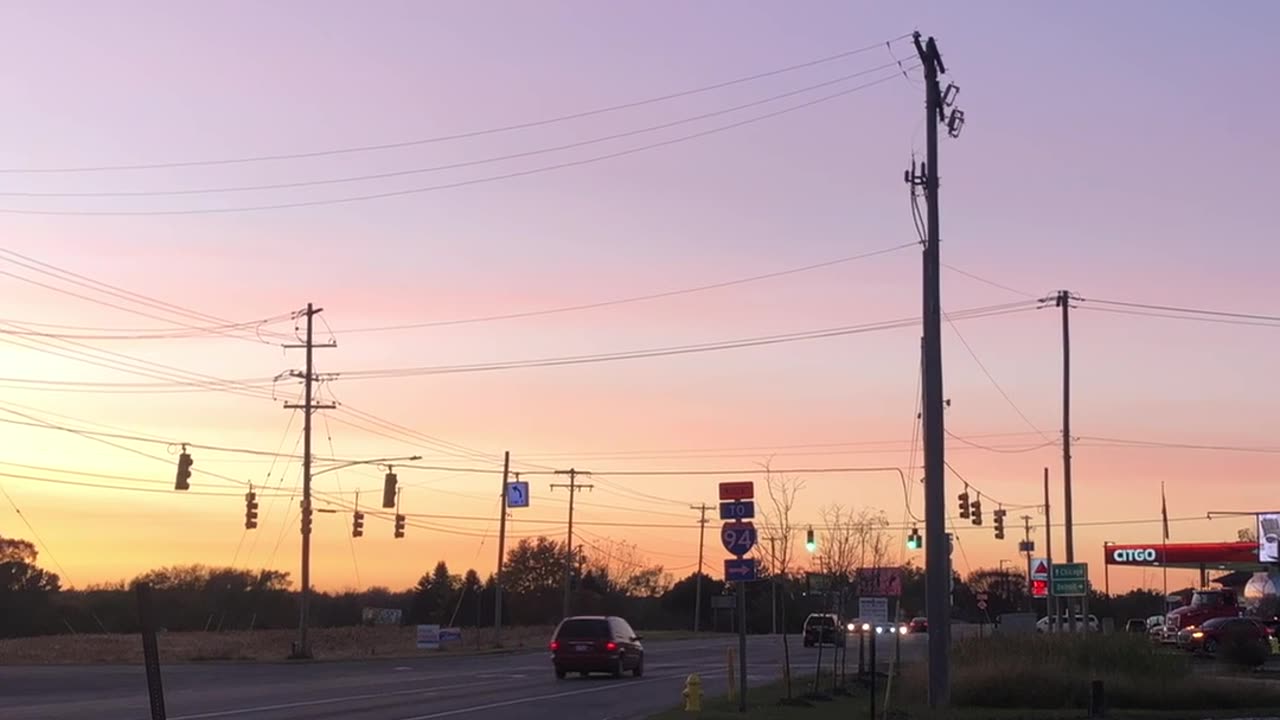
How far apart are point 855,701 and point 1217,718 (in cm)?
722

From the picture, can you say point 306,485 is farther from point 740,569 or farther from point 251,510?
point 740,569

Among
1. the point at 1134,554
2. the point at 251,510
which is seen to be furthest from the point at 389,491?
the point at 1134,554

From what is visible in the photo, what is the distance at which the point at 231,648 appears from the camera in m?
63.5

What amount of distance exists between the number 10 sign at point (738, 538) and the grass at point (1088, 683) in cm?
577

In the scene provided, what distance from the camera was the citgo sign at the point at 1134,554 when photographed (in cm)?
9350

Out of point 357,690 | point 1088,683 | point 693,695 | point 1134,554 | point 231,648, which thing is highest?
point 1134,554

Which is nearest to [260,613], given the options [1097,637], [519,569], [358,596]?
[358,596]

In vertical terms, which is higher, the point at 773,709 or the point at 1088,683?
the point at 1088,683

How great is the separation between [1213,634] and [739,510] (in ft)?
112

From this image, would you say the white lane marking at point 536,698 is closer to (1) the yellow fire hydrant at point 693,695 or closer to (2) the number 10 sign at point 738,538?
(1) the yellow fire hydrant at point 693,695

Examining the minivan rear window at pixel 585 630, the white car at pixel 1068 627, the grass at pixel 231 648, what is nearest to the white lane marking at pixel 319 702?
the minivan rear window at pixel 585 630

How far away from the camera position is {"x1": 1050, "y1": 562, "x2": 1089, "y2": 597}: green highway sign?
43531 mm

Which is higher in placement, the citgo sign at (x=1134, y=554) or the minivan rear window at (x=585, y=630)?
the citgo sign at (x=1134, y=554)

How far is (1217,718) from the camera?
26.9 metres
